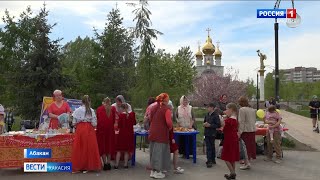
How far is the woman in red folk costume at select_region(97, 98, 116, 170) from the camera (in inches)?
391

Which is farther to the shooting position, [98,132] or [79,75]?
[79,75]

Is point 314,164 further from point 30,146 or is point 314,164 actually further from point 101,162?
point 30,146

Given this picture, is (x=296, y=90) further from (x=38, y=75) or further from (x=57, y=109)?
(x=57, y=109)

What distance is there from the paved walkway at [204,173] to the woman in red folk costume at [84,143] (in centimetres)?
26

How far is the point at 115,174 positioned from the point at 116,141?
3.22ft

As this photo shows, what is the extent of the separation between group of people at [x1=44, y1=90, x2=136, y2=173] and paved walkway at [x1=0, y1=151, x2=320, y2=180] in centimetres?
35

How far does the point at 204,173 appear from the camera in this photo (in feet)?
32.0

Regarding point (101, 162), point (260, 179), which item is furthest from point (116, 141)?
point (260, 179)

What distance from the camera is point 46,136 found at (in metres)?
9.61

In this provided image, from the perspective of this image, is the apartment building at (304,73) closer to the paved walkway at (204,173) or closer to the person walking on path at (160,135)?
the paved walkway at (204,173)

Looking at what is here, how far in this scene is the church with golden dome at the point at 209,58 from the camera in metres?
87.5

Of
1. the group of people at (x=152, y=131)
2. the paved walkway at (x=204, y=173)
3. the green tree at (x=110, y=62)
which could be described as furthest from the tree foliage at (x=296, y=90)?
the group of people at (x=152, y=131)

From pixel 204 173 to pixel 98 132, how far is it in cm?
273

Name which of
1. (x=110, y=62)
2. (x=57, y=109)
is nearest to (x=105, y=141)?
(x=57, y=109)
